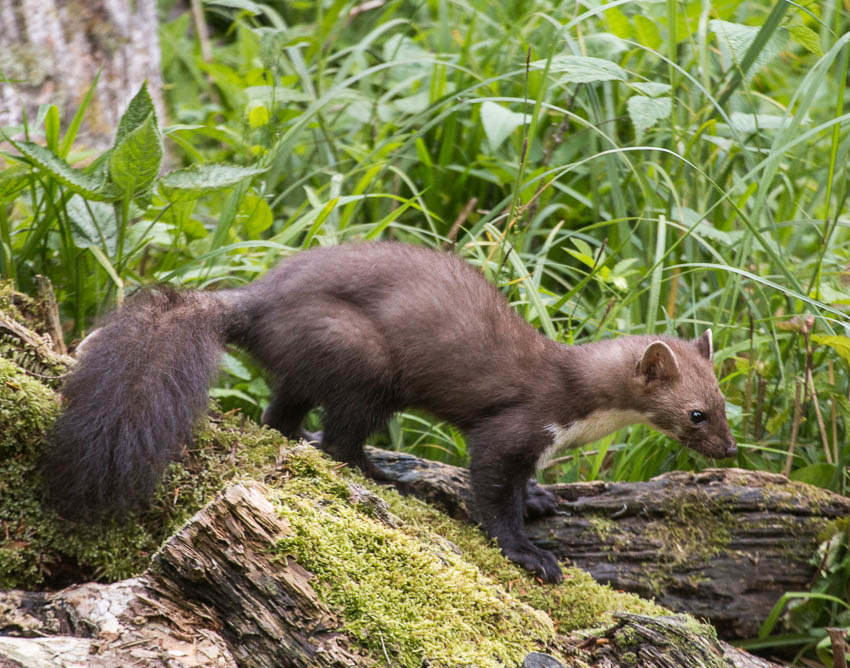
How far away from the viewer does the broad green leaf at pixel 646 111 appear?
416cm

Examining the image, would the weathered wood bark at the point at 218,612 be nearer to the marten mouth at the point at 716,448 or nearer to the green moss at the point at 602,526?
the green moss at the point at 602,526

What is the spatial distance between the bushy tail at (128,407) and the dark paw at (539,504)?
1.40m

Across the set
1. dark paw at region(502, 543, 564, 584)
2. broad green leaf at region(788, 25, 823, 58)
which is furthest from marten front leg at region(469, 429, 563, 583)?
broad green leaf at region(788, 25, 823, 58)

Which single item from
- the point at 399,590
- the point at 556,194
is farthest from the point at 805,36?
the point at 399,590

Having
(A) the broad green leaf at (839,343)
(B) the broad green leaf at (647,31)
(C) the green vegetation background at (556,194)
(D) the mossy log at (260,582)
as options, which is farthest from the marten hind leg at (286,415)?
(B) the broad green leaf at (647,31)

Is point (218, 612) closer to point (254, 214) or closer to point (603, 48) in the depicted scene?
point (254, 214)

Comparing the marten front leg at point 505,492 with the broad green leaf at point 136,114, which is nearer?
the marten front leg at point 505,492

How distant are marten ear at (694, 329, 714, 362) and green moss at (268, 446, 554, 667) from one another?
1.69m

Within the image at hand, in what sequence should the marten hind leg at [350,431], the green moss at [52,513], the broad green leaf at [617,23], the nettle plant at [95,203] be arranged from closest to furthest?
the green moss at [52,513] < the nettle plant at [95,203] < the marten hind leg at [350,431] < the broad green leaf at [617,23]

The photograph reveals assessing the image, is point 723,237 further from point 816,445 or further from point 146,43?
point 146,43

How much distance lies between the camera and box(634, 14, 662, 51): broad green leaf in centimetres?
521

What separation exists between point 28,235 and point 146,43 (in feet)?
7.62

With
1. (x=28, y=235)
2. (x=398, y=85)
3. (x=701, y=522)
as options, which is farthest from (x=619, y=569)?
(x=398, y=85)

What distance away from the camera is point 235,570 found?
7.70 feet
